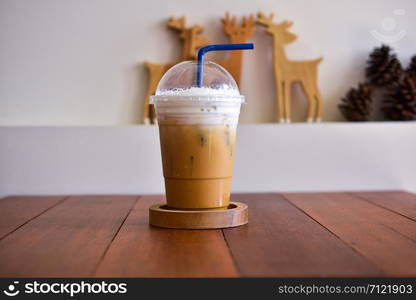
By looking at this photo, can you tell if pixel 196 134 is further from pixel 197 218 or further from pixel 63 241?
pixel 63 241

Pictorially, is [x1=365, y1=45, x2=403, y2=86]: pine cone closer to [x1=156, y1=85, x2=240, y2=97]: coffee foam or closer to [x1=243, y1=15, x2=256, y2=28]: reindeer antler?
[x1=243, y1=15, x2=256, y2=28]: reindeer antler

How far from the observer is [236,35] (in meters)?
1.93

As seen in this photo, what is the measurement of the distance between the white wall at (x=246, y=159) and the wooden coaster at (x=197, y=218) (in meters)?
0.72

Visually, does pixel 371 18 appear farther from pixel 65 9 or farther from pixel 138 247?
pixel 138 247

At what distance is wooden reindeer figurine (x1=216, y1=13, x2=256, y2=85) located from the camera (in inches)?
75.1

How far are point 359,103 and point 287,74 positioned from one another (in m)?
0.26

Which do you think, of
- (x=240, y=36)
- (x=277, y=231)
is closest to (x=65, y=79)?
(x=240, y=36)

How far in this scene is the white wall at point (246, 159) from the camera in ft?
5.90

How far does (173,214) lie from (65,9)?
1120 mm

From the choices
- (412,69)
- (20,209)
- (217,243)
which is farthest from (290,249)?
(412,69)

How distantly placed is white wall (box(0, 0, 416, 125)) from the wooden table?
552 millimetres

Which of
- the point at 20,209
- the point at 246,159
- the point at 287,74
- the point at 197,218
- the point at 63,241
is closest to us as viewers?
the point at 63,241

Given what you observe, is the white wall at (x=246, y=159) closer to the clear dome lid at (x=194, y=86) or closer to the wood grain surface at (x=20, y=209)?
the wood grain surface at (x=20, y=209)

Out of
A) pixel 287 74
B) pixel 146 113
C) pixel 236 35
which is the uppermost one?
pixel 236 35
